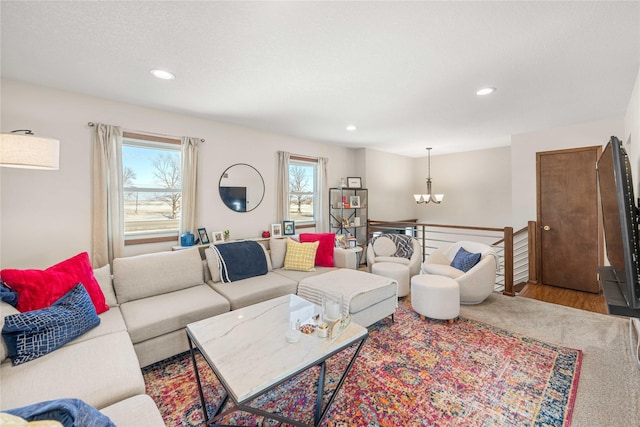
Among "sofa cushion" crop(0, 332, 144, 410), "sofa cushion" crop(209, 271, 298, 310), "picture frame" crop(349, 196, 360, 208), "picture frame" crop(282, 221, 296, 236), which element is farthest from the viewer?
"picture frame" crop(349, 196, 360, 208)

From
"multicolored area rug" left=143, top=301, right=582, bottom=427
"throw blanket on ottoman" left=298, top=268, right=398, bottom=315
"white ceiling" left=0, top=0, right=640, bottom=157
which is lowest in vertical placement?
"multicolored area rug" left=143, top=301, right=582, bottom=427

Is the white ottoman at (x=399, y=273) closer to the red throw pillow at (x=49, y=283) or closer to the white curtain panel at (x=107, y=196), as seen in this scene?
the red throw pillow at (x=49, y=283)

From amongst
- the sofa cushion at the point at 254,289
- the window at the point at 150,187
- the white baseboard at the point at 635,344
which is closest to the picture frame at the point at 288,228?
the sofa cushion at the point at 254,289

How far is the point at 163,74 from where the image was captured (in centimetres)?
228

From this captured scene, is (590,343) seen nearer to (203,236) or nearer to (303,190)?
(303,190)

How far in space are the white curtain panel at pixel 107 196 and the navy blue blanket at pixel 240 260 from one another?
104cm

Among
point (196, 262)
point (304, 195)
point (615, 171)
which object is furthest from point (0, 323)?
point (304, 195)

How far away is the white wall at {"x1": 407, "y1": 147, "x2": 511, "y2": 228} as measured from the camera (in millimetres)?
5570

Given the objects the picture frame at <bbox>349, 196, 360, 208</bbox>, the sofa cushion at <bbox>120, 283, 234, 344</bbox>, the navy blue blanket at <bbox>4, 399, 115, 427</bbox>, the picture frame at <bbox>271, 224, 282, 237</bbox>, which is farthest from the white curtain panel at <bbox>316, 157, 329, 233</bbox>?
the navy blue blanket at <bbox>4, 399, 115, 427</bbox>

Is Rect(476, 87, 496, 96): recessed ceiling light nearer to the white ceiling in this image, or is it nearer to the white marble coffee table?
Answer: the white ceiling

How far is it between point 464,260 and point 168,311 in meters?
3.46

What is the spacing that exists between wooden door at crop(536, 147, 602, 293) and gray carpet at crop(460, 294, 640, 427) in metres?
1.05

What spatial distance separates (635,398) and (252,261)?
334cm

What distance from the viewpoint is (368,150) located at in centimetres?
550
